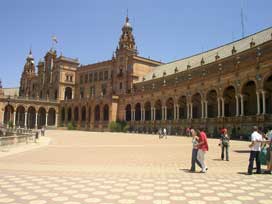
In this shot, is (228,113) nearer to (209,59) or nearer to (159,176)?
(209,59)

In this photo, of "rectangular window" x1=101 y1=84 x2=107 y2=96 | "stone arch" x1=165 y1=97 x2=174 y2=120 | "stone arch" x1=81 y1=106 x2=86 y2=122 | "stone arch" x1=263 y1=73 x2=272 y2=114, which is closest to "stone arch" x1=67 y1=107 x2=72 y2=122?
"stone arch" x1=81 y1=106 x2=86 y2=122

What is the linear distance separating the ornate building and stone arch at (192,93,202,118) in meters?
0.19

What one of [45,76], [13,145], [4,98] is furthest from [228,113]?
[45,76]

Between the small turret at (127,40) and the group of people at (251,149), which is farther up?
the small turret at (127,40)

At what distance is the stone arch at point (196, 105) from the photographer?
50.3 m

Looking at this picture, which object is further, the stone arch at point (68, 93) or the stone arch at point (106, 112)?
the stone arch at point (68, 93)

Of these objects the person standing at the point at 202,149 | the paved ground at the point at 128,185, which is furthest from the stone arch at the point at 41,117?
the person standing at the point at 202,149

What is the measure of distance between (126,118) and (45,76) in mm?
44543

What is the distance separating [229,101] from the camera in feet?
146

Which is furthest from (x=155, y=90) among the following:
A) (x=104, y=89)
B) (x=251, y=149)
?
(x=251, y=149)

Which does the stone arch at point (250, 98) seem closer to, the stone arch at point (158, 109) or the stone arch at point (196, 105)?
the stone arch at point (196, 105)

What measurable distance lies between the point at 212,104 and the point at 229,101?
13.3ft

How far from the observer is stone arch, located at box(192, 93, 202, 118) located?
50.3m

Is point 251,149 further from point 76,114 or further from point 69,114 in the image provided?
point 69,114
